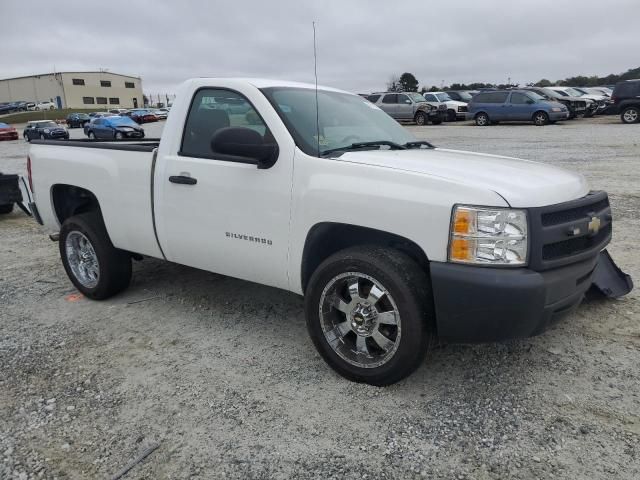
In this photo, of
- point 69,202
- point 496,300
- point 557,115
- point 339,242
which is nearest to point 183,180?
point 339,242

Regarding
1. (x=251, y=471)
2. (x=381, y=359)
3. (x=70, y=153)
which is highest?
(x=70, y=153)

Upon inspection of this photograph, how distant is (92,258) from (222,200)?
6.25 feet

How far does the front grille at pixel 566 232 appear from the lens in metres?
2.78

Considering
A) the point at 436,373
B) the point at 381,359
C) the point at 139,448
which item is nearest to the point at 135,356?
the point at 139,448

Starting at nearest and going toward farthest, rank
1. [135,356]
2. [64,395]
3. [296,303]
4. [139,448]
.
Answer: [139,448] → [64,395] → [135,356] → [296,303]

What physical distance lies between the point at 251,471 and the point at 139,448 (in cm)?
63

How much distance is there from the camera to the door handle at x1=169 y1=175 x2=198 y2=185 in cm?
387

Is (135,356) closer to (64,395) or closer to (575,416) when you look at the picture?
(64,395)

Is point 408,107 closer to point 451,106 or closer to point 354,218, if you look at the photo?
point 451,106

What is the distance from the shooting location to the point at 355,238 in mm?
3414

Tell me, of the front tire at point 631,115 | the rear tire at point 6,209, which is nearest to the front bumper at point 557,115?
the front tire at point 631,115

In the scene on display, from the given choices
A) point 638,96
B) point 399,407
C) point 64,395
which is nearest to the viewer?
point 399,407

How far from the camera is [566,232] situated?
9.56 feet

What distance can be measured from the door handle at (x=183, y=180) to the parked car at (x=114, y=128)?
30.1 meters
